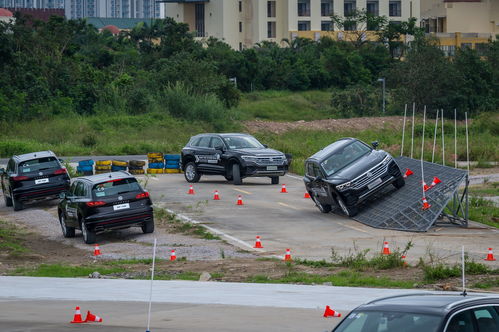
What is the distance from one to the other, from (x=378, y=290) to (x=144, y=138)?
1746 inches

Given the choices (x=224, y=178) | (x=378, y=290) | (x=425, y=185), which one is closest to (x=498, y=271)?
(x=378, y=290)

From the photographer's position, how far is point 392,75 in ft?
263

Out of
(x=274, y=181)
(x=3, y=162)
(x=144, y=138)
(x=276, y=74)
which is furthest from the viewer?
(x=276, y=74)

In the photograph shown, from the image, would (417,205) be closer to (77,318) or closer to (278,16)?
(77,318)

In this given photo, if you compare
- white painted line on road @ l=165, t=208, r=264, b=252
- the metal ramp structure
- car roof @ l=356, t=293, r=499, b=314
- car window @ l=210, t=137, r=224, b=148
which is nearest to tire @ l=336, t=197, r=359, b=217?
the metal ramp structure

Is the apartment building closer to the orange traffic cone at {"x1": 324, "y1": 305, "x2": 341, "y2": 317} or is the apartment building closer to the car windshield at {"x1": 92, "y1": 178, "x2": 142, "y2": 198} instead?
the car windshield at {"x1": 92, "y1": 178, "x2": 142, "y2": 198}

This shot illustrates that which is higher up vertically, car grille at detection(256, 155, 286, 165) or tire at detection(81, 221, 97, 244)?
car grille at detection(256, 155, 286, 165)

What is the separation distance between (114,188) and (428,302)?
16.5 meters

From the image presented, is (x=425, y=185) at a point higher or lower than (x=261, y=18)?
lower

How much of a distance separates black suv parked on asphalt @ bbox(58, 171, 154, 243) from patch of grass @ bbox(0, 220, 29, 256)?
150 centimetres

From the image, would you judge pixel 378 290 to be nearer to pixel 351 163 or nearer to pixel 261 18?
pixel 351 163

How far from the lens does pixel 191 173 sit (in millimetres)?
36125

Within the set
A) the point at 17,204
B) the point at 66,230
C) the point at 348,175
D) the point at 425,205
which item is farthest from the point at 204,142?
the point at 425,205

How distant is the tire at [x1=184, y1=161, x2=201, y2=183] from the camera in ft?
118
